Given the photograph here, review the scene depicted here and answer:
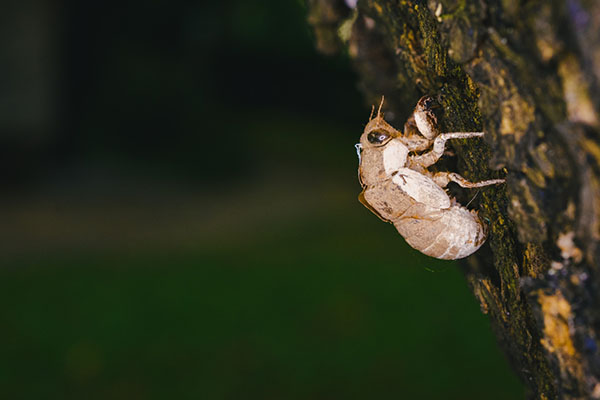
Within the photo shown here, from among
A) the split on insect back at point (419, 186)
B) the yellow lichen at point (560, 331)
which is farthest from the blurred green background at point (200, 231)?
the yellow lichen at point (560, 331)

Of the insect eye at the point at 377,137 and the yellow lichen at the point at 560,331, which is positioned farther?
the insect eye at the point at 377,137

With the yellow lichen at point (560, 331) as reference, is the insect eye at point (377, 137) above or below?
above

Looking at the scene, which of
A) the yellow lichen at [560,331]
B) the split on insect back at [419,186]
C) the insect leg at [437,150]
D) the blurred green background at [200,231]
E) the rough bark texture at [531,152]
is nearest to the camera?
the rough bark texture at [531,152]

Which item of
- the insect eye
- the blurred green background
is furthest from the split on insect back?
the blurred green background

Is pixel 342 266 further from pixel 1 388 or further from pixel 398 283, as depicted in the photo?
pixel 1 388

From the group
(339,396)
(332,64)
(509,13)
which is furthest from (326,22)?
(332,64)

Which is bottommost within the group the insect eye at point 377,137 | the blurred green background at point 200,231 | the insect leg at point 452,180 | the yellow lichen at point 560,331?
the blurred green background at point 200,231

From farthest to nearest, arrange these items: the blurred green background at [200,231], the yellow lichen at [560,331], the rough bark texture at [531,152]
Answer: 1. the blurred green background at [200,231]
2. the yellow lichen at [560,331]
3. the rough bark texture at [531,152]

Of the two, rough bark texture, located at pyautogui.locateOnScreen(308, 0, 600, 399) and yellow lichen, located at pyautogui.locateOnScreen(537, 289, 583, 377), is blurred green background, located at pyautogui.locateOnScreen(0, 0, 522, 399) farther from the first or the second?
yellow lichen, located at pyautogui.locateOnScreen(537, 289, 583, 377)

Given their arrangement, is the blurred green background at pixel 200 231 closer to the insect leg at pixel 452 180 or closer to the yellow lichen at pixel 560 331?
the insect leg at pixel 452 180
